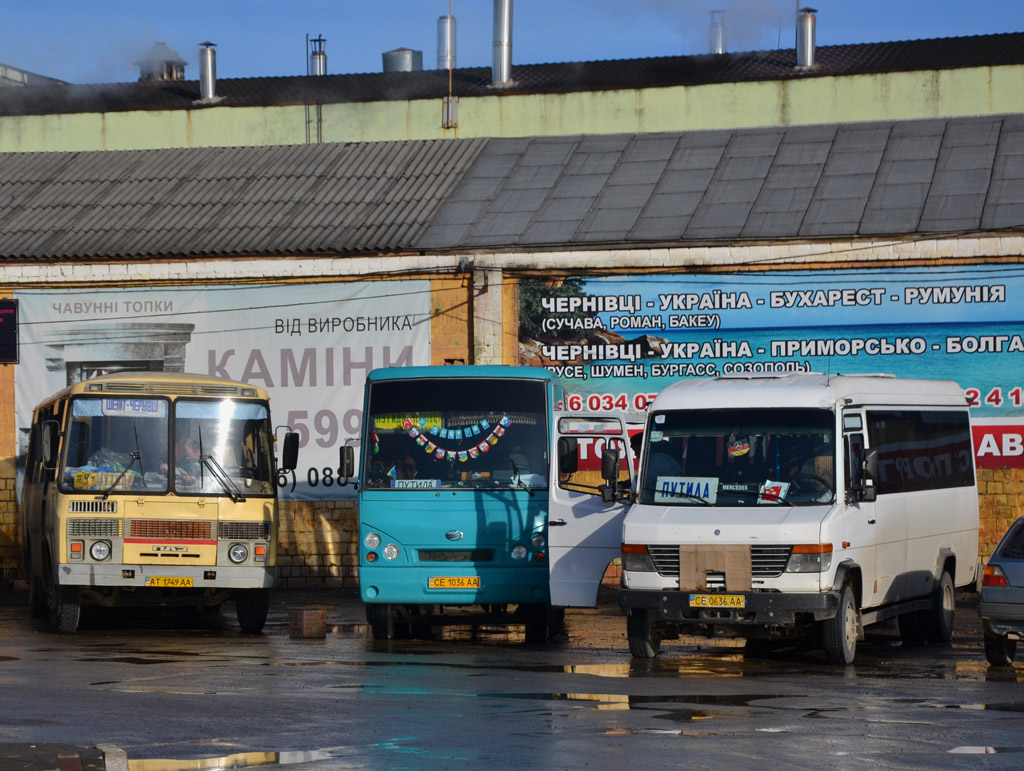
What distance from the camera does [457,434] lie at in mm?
16109

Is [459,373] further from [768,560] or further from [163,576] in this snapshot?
[768,560]

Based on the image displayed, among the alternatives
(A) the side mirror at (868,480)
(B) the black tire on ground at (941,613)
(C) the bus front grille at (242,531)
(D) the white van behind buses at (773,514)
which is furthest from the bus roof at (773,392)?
(C) the bus front grille at (242,531)

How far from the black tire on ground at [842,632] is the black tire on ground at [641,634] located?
4.88ft

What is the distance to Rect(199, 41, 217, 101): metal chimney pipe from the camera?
37.1 metres

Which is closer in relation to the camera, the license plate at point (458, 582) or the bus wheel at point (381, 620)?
the license plate at point (458, 582)

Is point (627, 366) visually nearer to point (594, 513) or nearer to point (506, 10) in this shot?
point (594, 513)

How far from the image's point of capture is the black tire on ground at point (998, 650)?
13.6 meters

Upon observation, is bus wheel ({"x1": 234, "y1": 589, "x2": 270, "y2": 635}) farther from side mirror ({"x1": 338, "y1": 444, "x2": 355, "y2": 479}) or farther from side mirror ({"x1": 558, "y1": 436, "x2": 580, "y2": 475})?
side mirror ({"x1": 558, "y1": 436, "x2": 580, "y2": 475})

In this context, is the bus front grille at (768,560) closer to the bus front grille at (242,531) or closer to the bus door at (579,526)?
the bus door at (579,526)

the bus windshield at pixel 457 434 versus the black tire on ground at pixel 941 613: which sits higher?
the bus windshield at pixel 457 434

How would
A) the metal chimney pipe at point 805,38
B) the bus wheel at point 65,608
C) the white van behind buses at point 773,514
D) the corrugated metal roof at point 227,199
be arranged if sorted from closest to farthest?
the white van behind buses at point 773,514
the bus wheel at point 65,608
the corrugated metal roof at point 227,199
the metal chimney pipe at point 805,38

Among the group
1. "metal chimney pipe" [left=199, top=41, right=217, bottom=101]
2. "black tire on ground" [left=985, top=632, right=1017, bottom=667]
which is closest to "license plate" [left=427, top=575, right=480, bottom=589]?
"black tire on ground" [left=985, top=632, right=1017, bottom=667]

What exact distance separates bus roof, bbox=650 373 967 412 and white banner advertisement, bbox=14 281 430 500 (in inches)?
394

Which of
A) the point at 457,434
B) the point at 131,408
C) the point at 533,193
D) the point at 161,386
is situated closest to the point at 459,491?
the point at 457,434
